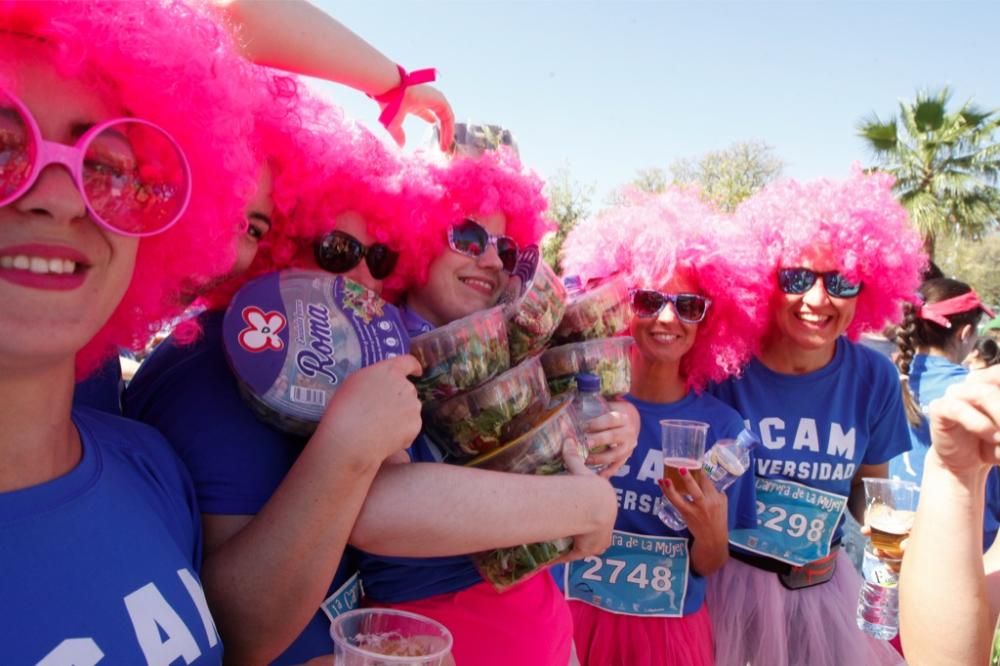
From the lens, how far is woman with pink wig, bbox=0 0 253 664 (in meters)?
1.05

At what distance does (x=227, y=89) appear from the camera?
142cm

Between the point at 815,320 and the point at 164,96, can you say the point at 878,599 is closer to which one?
the point at 815,320

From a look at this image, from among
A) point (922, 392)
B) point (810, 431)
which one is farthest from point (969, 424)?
point (922, 392)

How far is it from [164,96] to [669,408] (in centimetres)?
A: 236

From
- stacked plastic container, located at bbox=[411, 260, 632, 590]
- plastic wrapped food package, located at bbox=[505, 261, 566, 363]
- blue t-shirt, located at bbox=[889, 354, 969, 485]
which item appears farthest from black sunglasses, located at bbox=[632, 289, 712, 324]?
blue t-shirt, located at bbox=[889, 354, 969, 485]

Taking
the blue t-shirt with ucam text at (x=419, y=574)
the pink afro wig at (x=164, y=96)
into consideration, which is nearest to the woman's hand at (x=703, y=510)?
the blue t-shirt with ucam text at (x=419, y=574)

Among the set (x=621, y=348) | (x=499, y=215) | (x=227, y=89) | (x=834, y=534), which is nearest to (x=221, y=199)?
(x=227, y=89)

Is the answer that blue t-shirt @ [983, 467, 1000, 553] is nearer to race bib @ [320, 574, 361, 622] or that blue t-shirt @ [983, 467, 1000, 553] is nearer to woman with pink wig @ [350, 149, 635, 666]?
woman with pink wig @ [350, 149, 635, 666]

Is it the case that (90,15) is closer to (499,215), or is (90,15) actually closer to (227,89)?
(227,89)

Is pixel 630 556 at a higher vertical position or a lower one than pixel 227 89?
lower

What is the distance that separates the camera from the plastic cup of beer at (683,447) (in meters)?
2.65

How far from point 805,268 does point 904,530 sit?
1.32m

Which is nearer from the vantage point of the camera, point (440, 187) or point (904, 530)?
Answer: point (440, 187)

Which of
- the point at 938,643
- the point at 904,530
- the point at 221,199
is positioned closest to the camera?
the point at 221,199
